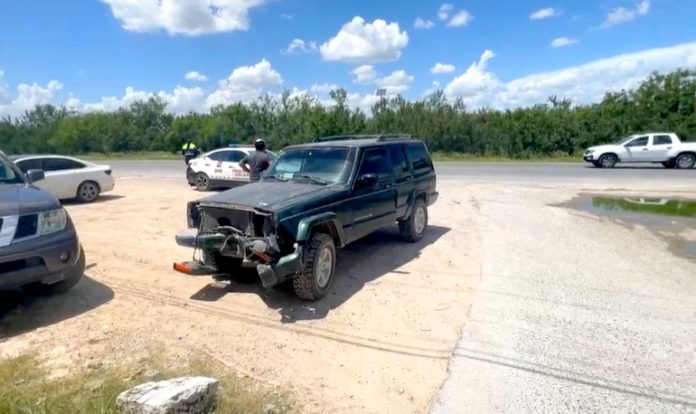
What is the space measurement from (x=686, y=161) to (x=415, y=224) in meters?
21.2

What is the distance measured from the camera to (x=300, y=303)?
518 centimetres

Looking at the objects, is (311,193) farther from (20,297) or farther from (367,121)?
(367,121)

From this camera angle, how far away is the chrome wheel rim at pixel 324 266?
519 centimetres

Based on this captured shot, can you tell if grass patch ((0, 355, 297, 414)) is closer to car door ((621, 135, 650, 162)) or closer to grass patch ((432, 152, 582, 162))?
car door ((621, 135, 650, 162))

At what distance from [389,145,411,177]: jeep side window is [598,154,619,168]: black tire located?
19978mm

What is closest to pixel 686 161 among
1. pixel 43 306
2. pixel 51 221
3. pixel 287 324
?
pixel 287 324

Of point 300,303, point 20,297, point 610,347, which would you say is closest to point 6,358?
point 20,297

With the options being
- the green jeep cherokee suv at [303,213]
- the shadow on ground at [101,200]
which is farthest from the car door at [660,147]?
the shadow on ground at [101,200]

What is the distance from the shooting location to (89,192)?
12977 mm

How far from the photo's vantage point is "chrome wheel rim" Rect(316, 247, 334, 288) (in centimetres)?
519

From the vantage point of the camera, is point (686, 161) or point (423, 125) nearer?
point (686, 161)

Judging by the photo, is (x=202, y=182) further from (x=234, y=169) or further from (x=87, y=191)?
(x=87, y=191)

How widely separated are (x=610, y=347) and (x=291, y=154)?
4.74 m

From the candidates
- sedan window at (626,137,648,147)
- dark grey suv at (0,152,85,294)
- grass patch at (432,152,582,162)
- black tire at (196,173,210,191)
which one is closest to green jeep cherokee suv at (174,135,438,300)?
dark grey suv at (0,152,85,294)
